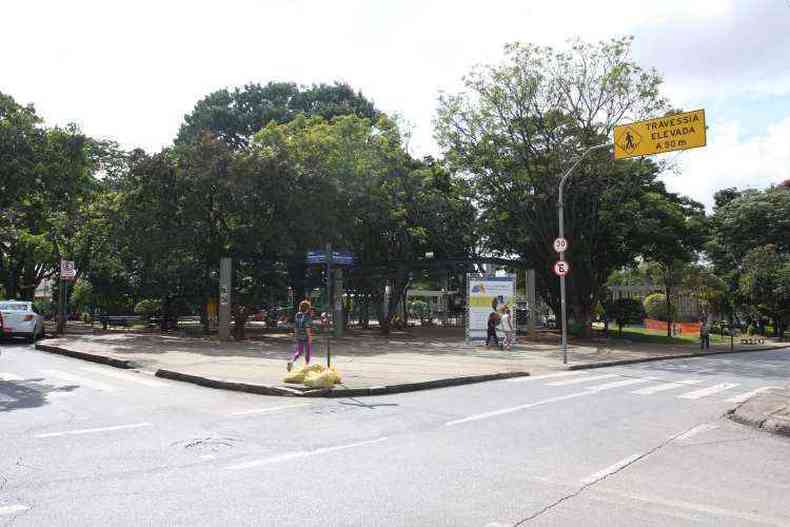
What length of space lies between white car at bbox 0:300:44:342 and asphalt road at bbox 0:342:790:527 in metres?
12.0

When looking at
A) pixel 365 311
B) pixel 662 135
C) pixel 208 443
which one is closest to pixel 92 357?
pixel 208 443

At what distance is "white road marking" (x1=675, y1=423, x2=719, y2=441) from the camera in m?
8.46

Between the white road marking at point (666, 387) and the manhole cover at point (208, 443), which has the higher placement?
the manhole cover at point (208, 443)

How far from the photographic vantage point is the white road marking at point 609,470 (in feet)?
20.0

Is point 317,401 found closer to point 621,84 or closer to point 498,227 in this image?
point 621,84

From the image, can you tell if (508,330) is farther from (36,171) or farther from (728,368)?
(36,171)

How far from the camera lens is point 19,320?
2211 centimetres

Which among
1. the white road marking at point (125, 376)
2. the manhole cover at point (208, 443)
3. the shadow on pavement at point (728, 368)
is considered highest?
the white road marking at point (125, 376)

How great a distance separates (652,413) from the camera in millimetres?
10406

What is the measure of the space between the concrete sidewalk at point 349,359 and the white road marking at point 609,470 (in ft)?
18.6

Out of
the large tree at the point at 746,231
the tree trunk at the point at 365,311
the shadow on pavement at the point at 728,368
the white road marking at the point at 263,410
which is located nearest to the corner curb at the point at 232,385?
the white road marking at the point at 263,410

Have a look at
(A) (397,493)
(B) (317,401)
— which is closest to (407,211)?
(B) (317,401)

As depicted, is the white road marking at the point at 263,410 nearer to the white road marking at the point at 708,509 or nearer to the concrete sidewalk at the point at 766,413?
the white road marking at the point at 708,509

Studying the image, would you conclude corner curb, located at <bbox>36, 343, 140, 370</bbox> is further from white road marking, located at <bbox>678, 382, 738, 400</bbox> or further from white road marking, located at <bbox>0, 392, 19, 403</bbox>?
white road marking, located at <bbox>678, 382, 738, 400</bbox>
